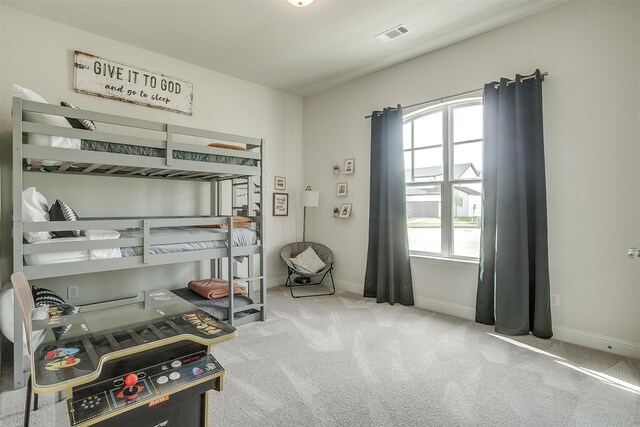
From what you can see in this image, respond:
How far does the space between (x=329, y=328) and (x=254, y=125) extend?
2828mm

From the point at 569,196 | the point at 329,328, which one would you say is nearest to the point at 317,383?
the point at 329,328

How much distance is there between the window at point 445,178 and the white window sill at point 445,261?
0.26 ft

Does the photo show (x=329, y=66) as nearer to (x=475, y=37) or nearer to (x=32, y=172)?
(x=475, y=37)

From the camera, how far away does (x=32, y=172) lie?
2822 mm

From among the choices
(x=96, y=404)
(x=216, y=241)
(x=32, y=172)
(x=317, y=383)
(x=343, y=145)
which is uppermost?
(x=343, y=145)

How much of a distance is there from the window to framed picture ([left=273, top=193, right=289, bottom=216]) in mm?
1779

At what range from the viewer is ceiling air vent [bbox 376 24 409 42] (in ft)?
Answer: 10.1

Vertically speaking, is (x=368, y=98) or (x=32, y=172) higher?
(x=368, y=98)

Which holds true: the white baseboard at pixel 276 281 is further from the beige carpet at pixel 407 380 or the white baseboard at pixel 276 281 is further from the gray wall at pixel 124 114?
the beige carpet at pixel 407 380

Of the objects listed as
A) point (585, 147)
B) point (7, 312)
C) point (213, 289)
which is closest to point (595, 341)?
point (585, 147)

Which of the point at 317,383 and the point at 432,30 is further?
the point at 432,30

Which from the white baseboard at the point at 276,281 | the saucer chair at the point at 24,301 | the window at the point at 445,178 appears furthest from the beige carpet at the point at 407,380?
the white baseboard at the point at 276,281

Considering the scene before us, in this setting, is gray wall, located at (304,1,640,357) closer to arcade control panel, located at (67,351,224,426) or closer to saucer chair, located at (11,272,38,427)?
arcade control panel, located at (67,351,224,426)

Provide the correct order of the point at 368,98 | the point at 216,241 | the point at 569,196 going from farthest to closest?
the point at 368,98 < the point at 216,241 < the point at 569,196
